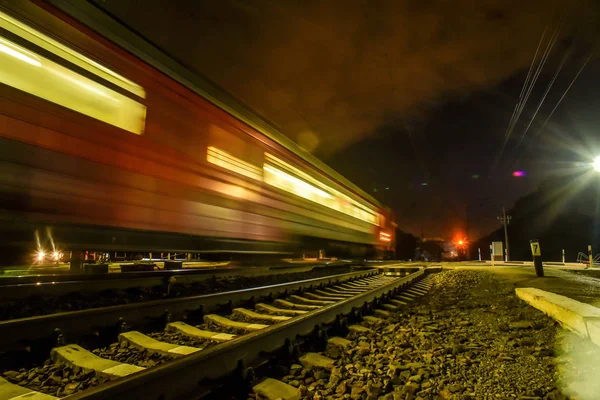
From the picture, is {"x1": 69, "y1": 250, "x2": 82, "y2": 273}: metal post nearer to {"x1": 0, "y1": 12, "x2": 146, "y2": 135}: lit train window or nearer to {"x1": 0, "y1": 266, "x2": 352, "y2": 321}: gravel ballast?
{"x1": 0, "y1": 266, "x2": 352, "y2": 321}: gravel ballast

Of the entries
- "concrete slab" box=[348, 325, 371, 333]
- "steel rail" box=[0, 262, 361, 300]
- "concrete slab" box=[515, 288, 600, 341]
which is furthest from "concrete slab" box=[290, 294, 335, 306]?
"concrete slab" box=[515, 288, 600, 341]

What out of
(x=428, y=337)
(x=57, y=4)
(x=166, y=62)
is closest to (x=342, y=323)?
(x=428, y=337)

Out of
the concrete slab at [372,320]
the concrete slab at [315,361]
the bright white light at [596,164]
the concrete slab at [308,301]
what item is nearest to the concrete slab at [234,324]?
the concrete slab at [315,361]

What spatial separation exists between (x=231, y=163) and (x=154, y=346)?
128 inches

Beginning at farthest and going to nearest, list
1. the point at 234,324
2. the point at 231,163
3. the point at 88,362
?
the point at 231,163, the point at 234,324, the point at 88,362

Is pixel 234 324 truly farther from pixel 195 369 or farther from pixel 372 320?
pixel 372 320

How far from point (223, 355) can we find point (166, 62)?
375 centimetres

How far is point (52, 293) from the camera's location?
4344mm

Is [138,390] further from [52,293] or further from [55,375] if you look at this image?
[52,293]

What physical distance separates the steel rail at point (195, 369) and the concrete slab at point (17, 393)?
16.4 inches

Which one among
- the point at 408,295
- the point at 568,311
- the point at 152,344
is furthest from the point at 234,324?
the point at 408,295

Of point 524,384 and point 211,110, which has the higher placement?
point 211,110

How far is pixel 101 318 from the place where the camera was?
10.4 feet

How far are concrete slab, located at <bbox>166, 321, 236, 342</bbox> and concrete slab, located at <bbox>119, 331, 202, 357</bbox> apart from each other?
27 centimetres
